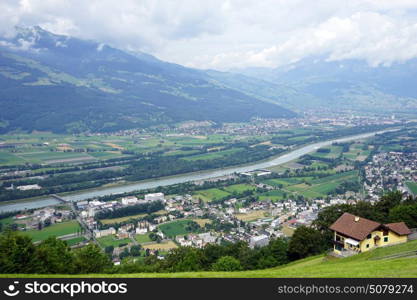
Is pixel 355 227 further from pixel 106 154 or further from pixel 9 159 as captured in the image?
pixel 9 159

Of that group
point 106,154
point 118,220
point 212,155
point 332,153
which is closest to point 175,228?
point 118,220

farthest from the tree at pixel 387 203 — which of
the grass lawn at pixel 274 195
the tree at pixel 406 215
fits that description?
the grass lawn at pixel 274 195

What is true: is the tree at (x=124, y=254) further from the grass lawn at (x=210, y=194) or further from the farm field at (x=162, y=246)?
the grass lawn at (x=210, y=194)

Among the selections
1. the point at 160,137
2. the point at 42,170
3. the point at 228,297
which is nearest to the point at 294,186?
the point at 42,170

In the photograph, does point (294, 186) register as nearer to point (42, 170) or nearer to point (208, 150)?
point (208, 150)

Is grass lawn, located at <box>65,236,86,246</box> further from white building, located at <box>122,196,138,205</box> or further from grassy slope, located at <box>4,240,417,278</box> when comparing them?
grassy slope, located at <box>4,240,417,278</box>
